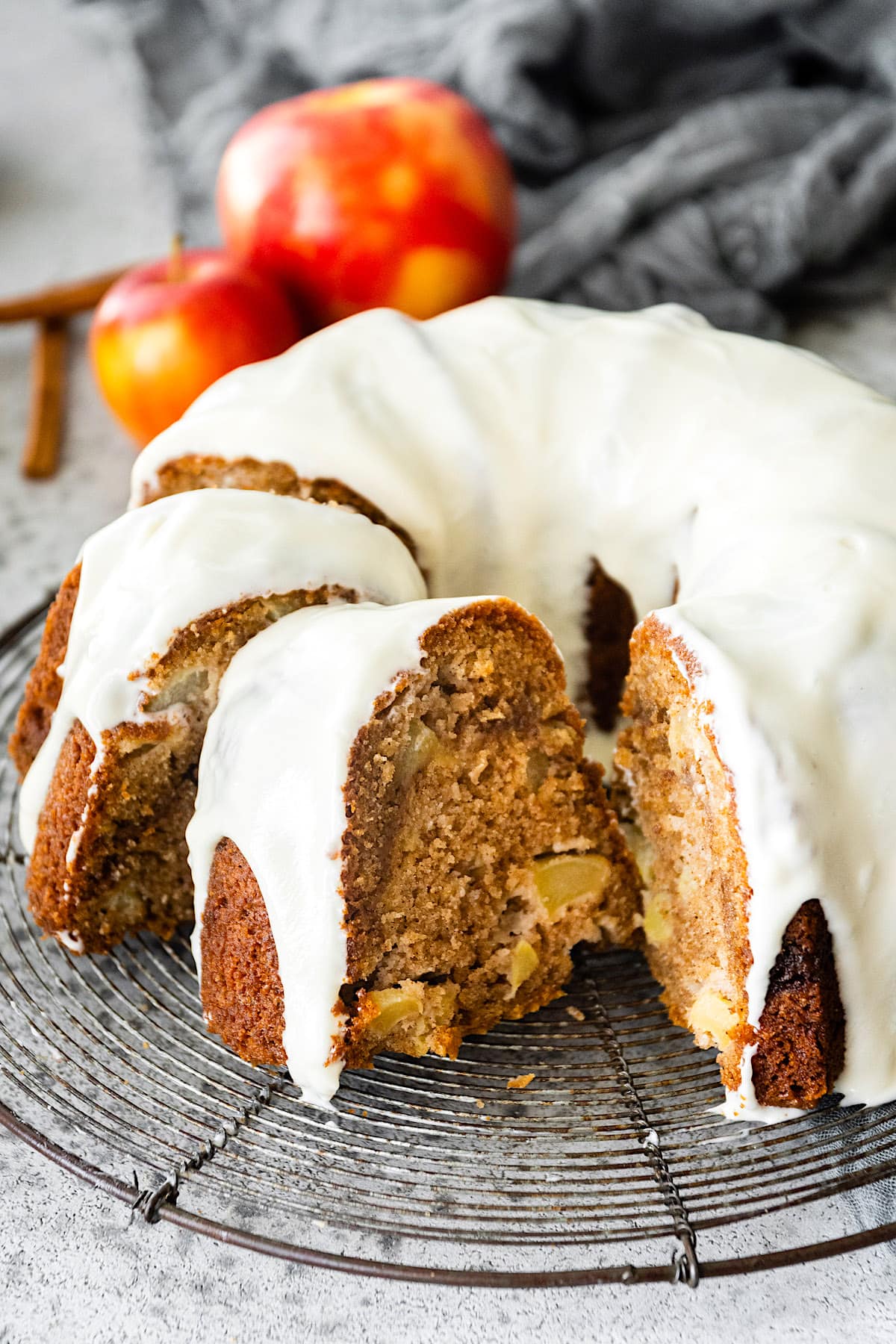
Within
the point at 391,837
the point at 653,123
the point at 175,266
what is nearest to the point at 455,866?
the point at 391,837

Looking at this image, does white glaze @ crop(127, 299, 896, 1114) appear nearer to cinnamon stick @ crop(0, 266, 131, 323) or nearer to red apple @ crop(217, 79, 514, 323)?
red apple @ crop(217, 79, 514, 323)

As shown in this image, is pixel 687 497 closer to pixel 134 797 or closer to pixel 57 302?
pixel 134 797

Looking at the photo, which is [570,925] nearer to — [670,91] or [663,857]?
[663,857]

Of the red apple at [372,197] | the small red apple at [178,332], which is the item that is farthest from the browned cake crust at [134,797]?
the red apple at [372,197]

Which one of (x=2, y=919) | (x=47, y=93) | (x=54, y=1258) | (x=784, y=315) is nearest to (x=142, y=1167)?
(x=54, y=1258)

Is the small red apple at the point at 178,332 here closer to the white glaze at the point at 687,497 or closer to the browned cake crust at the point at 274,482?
the white glaze at the point at 687,497

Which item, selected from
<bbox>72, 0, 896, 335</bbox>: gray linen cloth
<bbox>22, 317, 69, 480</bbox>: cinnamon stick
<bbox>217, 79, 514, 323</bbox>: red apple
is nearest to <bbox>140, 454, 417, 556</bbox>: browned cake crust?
<bbox>217, 79, 514, 323</bbox>: red apple
